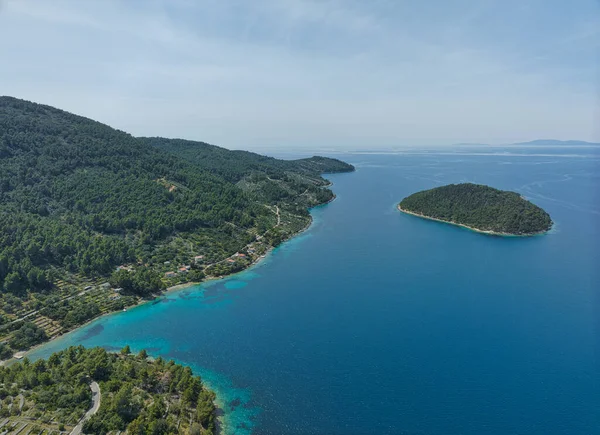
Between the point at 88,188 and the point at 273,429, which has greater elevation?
the point at 88,188

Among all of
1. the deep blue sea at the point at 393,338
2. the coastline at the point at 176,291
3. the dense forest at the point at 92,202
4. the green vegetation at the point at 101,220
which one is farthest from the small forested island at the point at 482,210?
the coastline at the point at 176,291

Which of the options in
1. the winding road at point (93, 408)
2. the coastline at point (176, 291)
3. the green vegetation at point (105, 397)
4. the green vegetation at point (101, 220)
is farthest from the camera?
the green vegetation at point (101, 220)

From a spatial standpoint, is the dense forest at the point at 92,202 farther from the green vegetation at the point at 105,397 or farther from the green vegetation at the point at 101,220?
the green vegetation at the point at 105,397

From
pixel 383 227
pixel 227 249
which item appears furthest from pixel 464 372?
pixel 383 227

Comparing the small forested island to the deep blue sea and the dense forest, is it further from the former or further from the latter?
the dense forest

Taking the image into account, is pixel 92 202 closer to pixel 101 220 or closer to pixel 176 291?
pixel 101 220

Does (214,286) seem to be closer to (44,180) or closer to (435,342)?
(435,342)

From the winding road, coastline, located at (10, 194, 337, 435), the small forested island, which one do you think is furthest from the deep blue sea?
the small forested island
